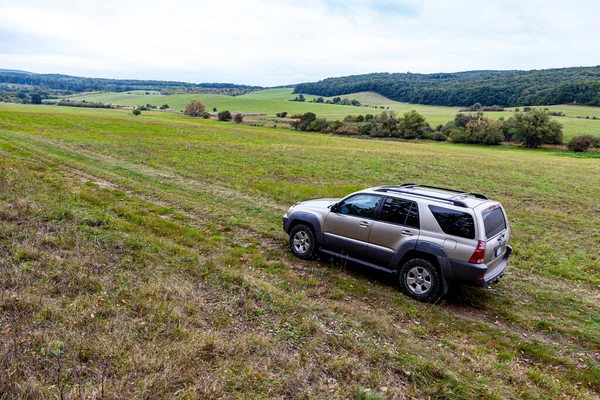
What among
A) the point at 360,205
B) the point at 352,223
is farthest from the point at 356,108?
the point at 352,223

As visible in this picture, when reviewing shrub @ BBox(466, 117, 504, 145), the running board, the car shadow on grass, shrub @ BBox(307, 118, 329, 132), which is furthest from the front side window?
shrub @ BBox(307, 118, 329, 132)

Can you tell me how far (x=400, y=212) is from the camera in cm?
706

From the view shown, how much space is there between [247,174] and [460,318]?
48.2 ft

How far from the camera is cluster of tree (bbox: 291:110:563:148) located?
61062mm

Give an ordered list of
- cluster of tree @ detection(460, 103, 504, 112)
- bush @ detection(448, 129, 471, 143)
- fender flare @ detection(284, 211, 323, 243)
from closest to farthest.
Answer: fender flare @ detection(284, 211, 323, 243)
bush @ detection(448, 129, 471, 143)
cluster of tree @ detection(460, 103, 504, 112)

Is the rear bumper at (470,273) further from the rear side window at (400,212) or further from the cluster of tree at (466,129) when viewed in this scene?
the cluster of tree at (466,129)

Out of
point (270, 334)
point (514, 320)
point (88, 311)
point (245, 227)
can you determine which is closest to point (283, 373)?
point (270, 334)

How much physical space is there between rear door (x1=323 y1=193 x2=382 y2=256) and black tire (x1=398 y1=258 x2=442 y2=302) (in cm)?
97

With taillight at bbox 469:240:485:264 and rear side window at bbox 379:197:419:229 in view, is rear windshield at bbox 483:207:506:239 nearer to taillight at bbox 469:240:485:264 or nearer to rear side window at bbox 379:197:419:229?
taillight at bbox 469:240:485:264

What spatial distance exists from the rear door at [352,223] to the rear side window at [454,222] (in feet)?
4.15

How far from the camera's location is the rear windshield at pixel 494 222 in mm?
6371

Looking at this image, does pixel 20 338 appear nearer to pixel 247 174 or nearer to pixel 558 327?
pixel 558 327

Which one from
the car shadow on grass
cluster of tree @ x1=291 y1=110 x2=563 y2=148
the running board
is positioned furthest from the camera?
cluster of tree @ x1=291 y1=110 x2=563 y2=148

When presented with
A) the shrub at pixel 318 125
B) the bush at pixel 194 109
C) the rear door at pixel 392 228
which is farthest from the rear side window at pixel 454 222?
the bush at pixel 194 109
